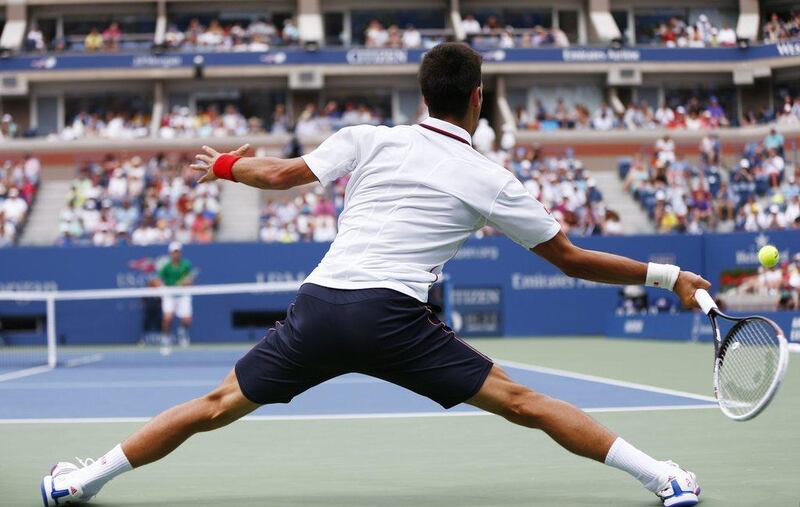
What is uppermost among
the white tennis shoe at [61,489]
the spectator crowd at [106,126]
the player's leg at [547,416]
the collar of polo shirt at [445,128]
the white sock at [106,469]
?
the collar of polo shirt at [445,128]

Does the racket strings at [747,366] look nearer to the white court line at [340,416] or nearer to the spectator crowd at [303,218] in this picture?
the white court line at [340,416]

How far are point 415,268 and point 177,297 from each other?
59.6ft

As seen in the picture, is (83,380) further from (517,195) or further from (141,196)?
(141,196)

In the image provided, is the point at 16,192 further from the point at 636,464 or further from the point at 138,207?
the point at 636,464

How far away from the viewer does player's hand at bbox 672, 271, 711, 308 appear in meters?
4.85

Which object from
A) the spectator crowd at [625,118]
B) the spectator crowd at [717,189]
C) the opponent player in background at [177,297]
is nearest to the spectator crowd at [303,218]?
the opponent player in background at [177,297]

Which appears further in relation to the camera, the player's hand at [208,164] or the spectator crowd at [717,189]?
the spectator crowd at [717,189]

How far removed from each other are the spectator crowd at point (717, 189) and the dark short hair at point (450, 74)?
1988 cm

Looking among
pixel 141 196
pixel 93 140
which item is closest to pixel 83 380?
pixel 141 196

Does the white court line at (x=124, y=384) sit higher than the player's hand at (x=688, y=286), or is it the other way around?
the player's hand at (x=688, y=286)

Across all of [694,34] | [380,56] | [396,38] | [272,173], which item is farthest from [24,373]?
[694,34]

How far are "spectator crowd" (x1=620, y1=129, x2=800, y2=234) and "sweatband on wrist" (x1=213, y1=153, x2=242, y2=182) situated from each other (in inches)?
792

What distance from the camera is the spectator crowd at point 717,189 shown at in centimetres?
2480

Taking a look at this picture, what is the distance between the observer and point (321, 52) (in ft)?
112
